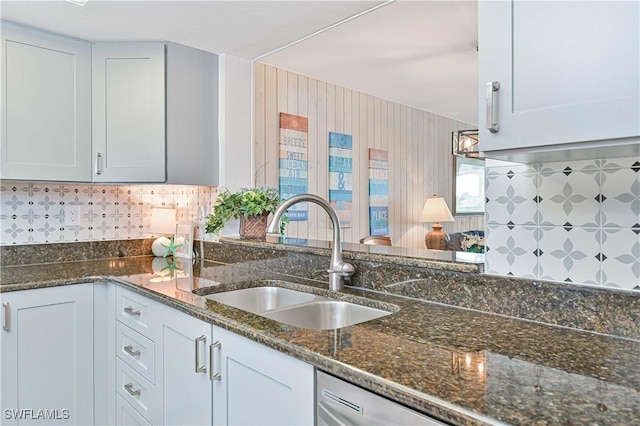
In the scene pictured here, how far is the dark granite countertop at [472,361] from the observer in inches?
26.2

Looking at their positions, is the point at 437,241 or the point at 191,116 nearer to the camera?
the point at 191,116

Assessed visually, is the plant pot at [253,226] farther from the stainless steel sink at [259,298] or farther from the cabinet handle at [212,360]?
the cabinet handle at [212,360]

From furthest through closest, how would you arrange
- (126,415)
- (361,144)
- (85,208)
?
(361,144), (85,208), (126,415)

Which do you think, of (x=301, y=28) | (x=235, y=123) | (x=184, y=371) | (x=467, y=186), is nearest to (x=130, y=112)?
(x=235, y=123)

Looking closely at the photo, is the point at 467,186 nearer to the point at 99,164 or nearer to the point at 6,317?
the point at 99,164

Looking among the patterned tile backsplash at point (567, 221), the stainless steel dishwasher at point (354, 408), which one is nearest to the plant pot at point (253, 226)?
the patterned tile backsplash at point (567, 221)

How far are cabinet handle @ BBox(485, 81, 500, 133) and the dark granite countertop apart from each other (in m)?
0.49

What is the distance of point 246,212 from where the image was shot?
2.33 m

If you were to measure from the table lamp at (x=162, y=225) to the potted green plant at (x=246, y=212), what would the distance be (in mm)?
589

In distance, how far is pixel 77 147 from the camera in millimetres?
2324

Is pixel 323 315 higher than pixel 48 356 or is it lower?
higher

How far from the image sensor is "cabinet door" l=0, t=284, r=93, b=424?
182 cm

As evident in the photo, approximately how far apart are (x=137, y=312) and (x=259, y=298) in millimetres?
517

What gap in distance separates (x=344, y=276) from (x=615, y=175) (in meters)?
0.90
